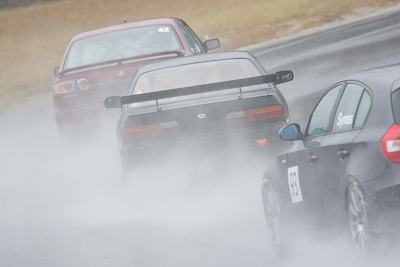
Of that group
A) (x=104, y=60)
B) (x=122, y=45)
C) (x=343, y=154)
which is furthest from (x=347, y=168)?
(x=122, y=45)

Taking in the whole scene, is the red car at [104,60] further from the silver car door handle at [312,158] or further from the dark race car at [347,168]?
the silver car door handle at [312,158]

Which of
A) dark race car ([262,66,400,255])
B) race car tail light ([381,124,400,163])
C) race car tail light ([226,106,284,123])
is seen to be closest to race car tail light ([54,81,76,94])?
race car tail light ([226,106,284,123])

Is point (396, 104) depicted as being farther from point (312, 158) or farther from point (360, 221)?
point (312, 158)

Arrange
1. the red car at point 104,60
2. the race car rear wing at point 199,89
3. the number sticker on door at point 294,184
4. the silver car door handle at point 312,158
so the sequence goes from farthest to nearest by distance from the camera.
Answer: the red car at point 104,60 → the race car rear wing at point 199,89 → the number sticker on door at point 294,184 → the silver car door handle at point 312,158

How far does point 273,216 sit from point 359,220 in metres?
1.83

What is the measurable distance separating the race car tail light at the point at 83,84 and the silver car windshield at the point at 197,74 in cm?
217

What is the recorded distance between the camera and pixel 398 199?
6.24 m

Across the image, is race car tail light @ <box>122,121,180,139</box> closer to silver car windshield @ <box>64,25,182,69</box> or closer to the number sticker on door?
the number sticker on door

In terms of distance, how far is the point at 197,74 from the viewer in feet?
38.3

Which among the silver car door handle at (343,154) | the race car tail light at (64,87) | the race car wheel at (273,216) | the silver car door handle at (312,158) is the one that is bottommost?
the race car wheel at (273,216)

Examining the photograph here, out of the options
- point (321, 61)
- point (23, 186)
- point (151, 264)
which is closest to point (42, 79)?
point (321, 61)

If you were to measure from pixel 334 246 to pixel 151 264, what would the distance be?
5.50 feet

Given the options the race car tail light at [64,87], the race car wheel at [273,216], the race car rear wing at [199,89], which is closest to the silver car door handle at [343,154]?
the race car wheel at [273,216]

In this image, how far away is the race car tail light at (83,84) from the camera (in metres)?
13.9
